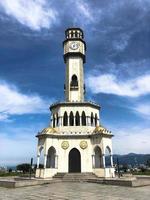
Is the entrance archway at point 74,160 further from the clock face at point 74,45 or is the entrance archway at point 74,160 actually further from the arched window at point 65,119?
the clock face at point 74,45

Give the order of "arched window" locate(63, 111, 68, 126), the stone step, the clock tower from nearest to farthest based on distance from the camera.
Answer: the stone step → "arched window" locate(63, 111, 68, 126) → the clock tower

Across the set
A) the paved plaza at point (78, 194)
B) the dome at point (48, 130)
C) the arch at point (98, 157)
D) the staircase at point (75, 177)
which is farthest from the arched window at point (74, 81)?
the paved plaza at point (78, 194)

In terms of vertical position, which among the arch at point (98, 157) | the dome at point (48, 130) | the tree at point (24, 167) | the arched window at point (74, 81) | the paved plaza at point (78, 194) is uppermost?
the arched window at point (74, 81)

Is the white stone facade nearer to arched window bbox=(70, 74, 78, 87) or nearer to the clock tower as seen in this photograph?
the clock tower

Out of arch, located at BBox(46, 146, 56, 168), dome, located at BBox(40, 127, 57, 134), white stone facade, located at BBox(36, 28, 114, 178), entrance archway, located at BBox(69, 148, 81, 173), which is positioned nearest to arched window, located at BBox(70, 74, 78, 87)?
white stone facade, located at BBox(36, 28, 114, 178)

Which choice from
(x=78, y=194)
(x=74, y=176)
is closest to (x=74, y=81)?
(x=74, y=176)

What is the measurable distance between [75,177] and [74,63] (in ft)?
75.0

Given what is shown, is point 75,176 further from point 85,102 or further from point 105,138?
point 85,102

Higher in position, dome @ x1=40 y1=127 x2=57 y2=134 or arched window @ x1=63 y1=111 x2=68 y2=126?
arched window @ x1=63 y1=111 x2=68 y2=126

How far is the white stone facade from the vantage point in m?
41.4

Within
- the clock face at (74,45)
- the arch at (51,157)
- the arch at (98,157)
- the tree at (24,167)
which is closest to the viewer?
the arch at (98,157)

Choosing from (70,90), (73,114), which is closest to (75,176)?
(73,114)

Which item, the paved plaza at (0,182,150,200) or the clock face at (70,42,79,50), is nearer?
the paved plaza at (0,182,150,200)

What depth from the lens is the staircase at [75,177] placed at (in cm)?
3706
